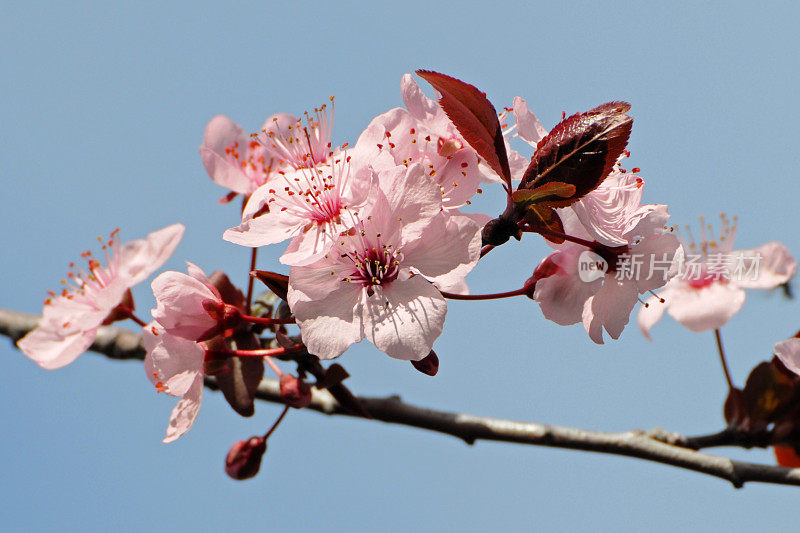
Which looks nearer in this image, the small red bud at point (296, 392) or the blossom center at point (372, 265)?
the blossom center at point (372, 265)

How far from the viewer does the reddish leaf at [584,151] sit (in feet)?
4.75

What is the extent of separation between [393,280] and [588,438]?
45.0 inches

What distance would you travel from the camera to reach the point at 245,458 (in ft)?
6.82

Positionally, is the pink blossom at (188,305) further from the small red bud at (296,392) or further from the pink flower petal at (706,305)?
the pink flower petal at (706,305)

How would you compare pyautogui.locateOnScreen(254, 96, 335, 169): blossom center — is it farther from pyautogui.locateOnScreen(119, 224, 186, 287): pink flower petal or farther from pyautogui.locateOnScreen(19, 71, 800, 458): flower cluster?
pyautogui.locateOnScreen(119, 224, 186, 287): pink flower petal

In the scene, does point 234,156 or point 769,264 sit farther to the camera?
point 769,264

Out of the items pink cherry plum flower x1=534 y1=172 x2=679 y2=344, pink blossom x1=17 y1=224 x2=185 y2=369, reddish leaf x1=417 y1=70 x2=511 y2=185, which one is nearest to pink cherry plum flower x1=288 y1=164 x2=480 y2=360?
reddish leaf x1=417 y1=70 x2=511 y2=185

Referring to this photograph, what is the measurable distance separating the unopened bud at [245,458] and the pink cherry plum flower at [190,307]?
52cm

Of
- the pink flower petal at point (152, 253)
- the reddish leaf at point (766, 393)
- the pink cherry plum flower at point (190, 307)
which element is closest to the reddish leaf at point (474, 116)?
the pink cherry plum flower at point (190, 307)

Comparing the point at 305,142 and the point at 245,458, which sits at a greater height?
the point at 305,142

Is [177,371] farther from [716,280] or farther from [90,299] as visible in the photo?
[716,280]

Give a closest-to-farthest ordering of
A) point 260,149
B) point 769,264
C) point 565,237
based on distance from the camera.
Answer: point 565,237
point 260,149
point 769,264

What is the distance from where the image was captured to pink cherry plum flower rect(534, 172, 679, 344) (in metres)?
1.57

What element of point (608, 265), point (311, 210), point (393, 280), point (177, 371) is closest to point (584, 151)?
point (608, 265)
